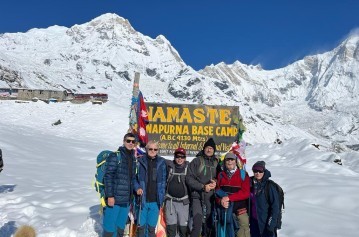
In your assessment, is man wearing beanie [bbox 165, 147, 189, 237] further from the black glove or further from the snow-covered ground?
the snow-covered ground

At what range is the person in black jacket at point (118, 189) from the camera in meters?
6.16

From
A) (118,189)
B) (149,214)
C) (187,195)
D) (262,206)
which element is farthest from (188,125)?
(262,206)

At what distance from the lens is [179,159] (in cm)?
657

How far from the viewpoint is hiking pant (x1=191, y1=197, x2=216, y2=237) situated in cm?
641

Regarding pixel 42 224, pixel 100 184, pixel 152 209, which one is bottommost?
pixel 42 224

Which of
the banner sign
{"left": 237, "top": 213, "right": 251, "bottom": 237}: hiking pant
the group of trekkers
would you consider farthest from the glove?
the banner sign

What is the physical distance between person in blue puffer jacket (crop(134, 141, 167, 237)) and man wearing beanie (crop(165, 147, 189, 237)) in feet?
0.64

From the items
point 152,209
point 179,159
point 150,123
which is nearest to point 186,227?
point 152,209

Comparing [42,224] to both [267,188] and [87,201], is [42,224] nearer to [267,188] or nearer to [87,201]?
[87,201]

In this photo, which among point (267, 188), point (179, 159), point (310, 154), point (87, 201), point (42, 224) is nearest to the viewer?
point (267, 188)

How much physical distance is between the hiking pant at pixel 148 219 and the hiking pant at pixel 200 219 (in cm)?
66

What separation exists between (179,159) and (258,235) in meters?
1.85

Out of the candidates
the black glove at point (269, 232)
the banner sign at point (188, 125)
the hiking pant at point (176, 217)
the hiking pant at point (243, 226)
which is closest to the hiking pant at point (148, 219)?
the hiking pant at point (176, 217)

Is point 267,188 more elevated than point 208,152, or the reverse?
point 208,152
